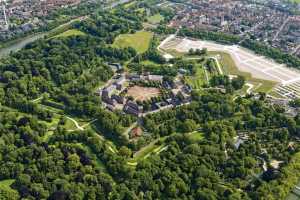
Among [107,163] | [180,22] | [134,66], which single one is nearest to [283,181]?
[107,163]

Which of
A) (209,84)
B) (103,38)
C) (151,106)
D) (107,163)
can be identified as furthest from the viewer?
(103,38)

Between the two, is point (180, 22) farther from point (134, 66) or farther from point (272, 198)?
point (272, 198)

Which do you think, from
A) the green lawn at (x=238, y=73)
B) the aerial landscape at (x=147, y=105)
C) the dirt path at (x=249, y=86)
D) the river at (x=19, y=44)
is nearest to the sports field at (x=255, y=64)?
the aerial landscape at (x=147, y=105)

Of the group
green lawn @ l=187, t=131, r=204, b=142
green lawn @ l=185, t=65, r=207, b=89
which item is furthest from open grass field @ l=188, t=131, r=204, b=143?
green lawn @ l=185, t=65, r=207, b=89

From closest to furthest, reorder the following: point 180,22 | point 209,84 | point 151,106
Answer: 1. point 151,106
2. point 209,84
3. point 180,22

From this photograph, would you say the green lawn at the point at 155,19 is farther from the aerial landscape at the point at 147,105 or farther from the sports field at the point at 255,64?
the sports field at the point at 255,64
